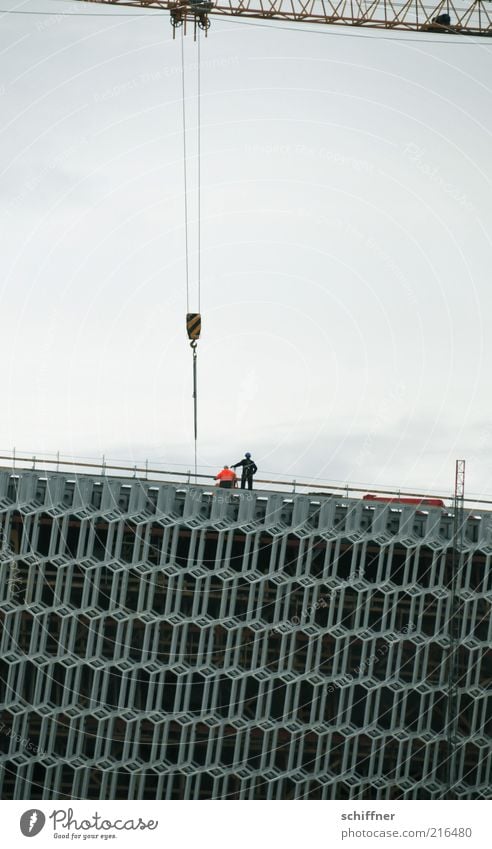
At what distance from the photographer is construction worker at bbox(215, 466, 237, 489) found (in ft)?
200

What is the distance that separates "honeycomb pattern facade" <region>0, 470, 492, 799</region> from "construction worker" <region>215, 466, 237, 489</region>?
0.79 m

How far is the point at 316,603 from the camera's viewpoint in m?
61.2

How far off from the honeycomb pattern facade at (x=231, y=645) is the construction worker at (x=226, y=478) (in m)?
0.79

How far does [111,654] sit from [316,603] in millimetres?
11025

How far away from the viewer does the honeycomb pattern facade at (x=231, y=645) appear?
196 feet

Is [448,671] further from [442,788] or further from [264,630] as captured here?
[264,630]
